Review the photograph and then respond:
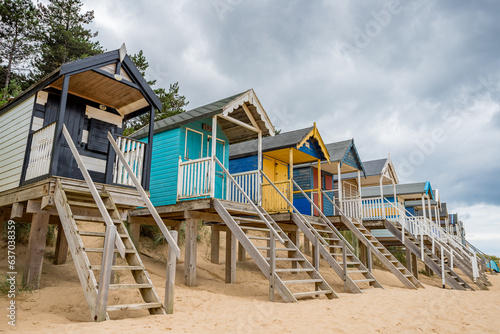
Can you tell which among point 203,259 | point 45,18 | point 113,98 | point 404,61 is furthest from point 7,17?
point 404,61

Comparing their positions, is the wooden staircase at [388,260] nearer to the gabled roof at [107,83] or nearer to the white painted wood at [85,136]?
the gabled roof at [107,83]

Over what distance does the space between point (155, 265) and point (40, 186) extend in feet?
16.2

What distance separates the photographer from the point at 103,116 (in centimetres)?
946

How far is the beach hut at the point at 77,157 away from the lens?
635 cm

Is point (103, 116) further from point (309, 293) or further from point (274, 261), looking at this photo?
point (309, 293)

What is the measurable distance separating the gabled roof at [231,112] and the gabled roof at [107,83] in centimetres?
135

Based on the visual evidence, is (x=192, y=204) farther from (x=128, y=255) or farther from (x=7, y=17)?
(x=7, y=17)

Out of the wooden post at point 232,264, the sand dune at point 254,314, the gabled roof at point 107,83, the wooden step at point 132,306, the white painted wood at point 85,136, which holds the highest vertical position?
the gabled roof at point 107,83

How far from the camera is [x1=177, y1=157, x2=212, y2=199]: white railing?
949 centimetres

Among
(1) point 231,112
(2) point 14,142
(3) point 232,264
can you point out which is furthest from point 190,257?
(2) point 14,142

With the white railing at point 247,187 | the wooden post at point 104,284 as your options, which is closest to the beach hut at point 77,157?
the wooden post at point 104,284

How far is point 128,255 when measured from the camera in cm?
598

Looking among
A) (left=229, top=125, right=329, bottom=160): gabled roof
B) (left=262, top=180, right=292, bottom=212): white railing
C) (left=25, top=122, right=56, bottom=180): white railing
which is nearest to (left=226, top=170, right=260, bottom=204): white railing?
(left=262, top=180, right=292, bottom=212): white railing

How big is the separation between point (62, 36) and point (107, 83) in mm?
17127
